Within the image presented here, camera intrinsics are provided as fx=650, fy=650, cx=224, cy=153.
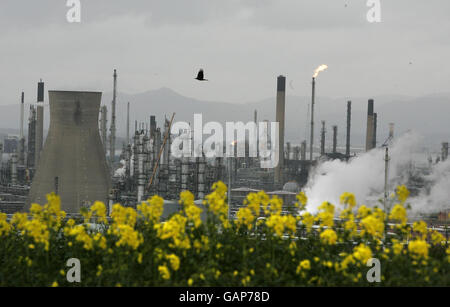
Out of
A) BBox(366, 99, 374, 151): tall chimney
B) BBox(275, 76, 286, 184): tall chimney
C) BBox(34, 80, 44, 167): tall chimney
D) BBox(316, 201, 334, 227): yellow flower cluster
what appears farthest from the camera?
BBox(366, 99, 374, 151): tall chimney

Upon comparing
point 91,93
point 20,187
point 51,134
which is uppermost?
point 91,93

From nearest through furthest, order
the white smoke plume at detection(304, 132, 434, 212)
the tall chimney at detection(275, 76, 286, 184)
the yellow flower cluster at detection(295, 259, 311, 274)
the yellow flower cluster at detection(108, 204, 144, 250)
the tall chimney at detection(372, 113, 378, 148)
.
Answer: the yellow flower cluster at detection(295, 259, 311, 274), the yellow flower cluster at detection(108, 204, 144, 250), the white smoke plume at detection(304, 132, 434, 212), the tall chimney at detection(275, 76, 286, 184), the tall chimney at detection(372, 113, 378, 148)

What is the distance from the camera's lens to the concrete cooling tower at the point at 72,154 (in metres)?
34.9

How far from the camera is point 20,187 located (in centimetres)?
5241

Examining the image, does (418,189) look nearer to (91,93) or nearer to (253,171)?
(253,171)

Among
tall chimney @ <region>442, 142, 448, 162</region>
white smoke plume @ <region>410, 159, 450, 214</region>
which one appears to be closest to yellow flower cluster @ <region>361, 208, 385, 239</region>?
white smoke plume @ <region>410, 159, 450, 214</region>

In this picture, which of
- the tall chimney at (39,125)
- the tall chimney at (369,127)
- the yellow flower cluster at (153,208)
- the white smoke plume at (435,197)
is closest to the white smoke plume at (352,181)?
the white smoke plume at (435,197)

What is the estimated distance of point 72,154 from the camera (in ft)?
116

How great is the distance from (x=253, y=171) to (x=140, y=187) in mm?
30390

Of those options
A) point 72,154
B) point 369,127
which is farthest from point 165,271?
point 369,127

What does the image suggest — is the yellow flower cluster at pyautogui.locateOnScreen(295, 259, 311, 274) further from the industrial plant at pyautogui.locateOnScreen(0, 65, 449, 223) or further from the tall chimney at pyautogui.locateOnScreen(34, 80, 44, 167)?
the tall chimney at pyautogui.locateOnScreen(34, 80, 44, 167)

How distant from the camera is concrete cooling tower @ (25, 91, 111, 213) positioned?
34.9 m

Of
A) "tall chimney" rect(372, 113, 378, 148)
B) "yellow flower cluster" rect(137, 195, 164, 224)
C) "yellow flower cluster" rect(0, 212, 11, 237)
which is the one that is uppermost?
"tall chimney" rect(372, 113, 378, 148)
